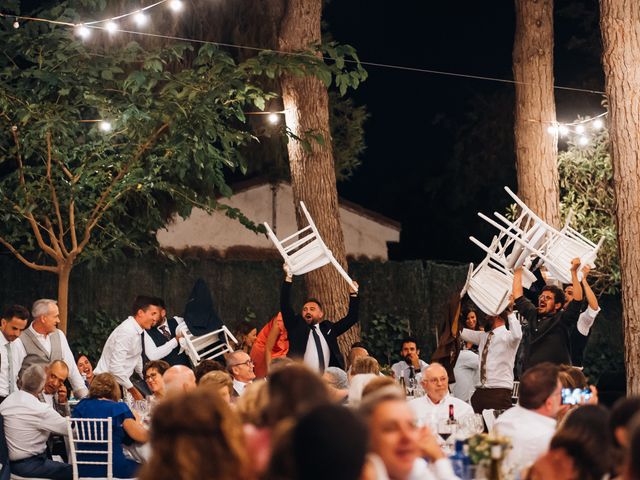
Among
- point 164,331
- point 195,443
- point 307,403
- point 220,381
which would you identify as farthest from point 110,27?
point 195,443

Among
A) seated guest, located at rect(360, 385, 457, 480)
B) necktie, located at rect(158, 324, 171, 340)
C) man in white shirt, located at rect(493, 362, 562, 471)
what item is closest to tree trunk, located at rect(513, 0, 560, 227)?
necktie, located at rect(158, 324, 171, 340)

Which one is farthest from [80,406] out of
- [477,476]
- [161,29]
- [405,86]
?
[405,86]

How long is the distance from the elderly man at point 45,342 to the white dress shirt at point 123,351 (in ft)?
1.24

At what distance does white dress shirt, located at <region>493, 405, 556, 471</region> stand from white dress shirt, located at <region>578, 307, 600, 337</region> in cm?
353

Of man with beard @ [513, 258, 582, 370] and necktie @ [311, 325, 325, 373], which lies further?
necktie @ [311, 325, 325, 373]

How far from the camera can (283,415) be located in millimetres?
4211

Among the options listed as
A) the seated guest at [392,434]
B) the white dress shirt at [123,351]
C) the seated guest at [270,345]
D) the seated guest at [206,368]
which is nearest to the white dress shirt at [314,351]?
the seated guest at [270,345]

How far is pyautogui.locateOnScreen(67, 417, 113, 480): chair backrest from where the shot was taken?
303 inches

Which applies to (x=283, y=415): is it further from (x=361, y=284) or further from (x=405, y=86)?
(x=405, y=86)

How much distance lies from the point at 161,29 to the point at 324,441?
522 inches

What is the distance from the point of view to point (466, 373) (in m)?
11.4

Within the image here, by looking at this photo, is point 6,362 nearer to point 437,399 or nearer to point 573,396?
point 437,399

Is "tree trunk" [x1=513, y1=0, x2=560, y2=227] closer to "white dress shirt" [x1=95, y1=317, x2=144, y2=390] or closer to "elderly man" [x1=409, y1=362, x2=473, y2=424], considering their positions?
"white dress shirt" [x1=95, y1=317, x2=144, y2=390]

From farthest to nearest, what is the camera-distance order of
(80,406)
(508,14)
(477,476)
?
(508,14)
(80,406)
(477,476)
